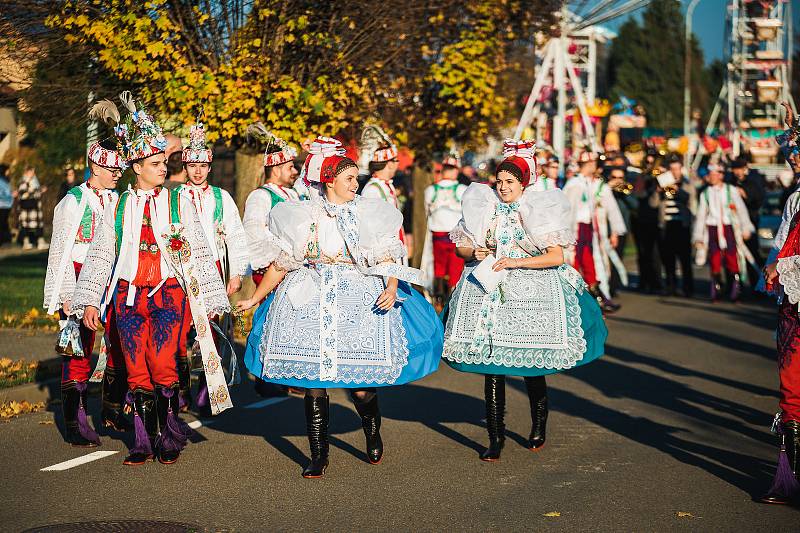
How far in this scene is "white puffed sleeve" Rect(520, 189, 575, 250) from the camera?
8.08 m

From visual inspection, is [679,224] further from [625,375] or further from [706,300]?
[625,375]

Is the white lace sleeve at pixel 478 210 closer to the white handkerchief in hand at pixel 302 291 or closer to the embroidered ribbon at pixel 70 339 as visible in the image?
the white handkerchief in hand at pixel 302 291

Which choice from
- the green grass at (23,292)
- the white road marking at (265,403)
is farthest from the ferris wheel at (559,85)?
the white road marking at (265,403)

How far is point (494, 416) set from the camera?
816 cm

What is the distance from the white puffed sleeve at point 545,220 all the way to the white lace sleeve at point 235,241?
6.58 ft

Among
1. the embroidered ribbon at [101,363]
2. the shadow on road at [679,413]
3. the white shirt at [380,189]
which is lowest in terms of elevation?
the shadow on road at [679,413]

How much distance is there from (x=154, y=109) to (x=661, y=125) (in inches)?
2795

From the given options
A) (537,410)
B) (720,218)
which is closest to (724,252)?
(720,218)

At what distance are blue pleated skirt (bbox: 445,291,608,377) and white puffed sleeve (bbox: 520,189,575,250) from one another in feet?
1.48

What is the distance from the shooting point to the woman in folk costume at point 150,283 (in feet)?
25.2

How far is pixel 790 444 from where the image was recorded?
23.0 feet

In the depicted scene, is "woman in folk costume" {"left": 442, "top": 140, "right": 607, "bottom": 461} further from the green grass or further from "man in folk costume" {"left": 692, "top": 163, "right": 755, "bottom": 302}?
"man in folk costume" {"left": 692, "top": 163, "right": 755, "bottom": 302}

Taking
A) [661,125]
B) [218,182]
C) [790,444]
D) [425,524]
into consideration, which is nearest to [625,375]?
[790,444]

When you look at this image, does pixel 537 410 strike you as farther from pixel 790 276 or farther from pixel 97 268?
pixel 97 268
